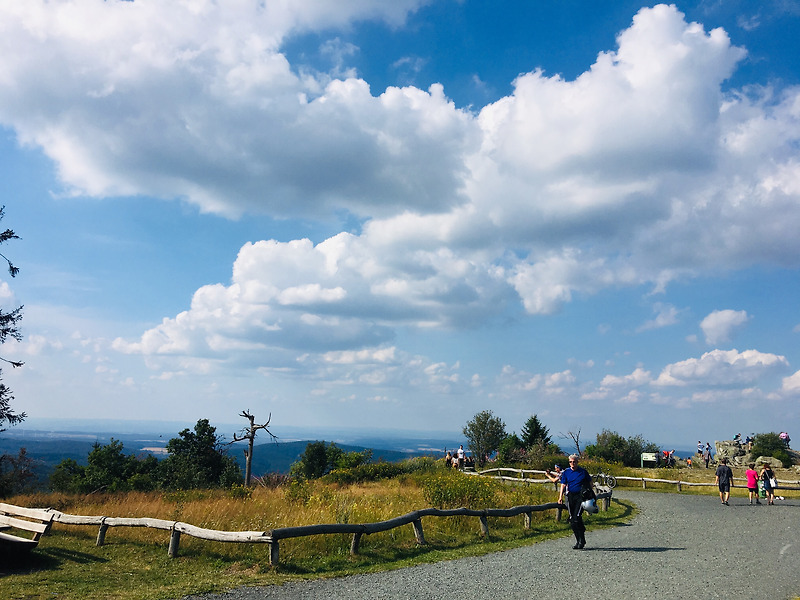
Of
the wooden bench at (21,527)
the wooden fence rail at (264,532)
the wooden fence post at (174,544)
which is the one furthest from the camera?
the wooden fence post at (174,544)

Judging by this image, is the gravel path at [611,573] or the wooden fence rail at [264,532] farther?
the wooden fence rail at [264,532]

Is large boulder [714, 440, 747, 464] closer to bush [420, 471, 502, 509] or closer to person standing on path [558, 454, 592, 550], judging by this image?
bush [420, 471, 502, 509]

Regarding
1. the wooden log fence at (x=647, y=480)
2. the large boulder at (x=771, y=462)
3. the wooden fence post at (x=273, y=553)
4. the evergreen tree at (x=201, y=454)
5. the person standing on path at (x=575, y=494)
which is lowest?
the evergreen tree at (x=201, y=454)

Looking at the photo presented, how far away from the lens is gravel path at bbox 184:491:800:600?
28.9 ft

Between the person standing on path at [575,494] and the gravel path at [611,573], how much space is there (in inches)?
16.5

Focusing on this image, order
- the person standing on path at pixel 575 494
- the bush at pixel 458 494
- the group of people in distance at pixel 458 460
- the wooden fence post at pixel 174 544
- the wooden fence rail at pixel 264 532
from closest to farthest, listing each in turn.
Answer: the wooden fence rail at pixel 264 532 → the wooden fence post at pixel 174 544 → the person standing on path at pixel 575 494 → the bush at pixel 458 494 → the group of people in distance at pixel 458 460

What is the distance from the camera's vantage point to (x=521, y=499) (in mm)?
19734

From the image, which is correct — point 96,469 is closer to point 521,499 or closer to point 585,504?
point 521,499

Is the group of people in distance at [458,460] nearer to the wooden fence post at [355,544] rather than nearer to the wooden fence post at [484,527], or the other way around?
the wooden fence post at [484,527]

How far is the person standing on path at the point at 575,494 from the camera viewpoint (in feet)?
41.8

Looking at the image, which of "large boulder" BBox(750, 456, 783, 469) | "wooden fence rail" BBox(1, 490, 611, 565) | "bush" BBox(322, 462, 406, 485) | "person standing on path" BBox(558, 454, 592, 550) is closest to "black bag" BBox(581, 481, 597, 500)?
"person standing on path" BBox(558, 454, 592, 550)

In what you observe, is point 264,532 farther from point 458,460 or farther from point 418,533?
point 458,460

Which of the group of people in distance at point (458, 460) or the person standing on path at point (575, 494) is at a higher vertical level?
the person standing on path at point (575, 494)

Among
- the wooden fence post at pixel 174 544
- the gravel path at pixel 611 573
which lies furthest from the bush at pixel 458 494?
the wooden fence post at pixel 174 544
